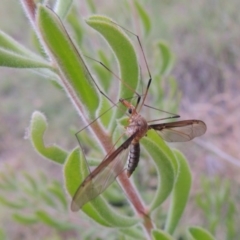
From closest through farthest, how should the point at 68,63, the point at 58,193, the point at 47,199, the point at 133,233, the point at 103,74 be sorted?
the point at 68,63, the point at 133,233, the point at 103,74, the point at 58,193, the point at 47,199

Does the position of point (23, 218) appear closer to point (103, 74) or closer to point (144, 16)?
point (103, 74)

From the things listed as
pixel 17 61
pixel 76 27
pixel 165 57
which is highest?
pixel 165 57

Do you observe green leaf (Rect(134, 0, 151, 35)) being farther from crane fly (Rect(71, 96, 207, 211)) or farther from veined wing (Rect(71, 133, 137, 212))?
veined wing (Rect(71, 133, 137, 212))

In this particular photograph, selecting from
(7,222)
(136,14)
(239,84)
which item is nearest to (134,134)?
(136,14)

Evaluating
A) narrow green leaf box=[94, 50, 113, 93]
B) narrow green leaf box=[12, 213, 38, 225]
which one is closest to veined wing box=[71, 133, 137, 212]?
narrow green leaf box=[94, 50, 113, 93]

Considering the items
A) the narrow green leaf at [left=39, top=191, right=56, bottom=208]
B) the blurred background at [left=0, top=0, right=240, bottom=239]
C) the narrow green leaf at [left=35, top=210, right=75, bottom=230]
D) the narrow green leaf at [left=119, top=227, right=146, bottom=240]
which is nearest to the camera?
the narrow green leaf at [left=119, top=227, right=146, bottom=240]

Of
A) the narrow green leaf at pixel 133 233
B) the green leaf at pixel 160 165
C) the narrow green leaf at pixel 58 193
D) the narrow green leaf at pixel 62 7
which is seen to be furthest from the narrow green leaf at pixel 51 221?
the narrow green leaf at pixel 62 7

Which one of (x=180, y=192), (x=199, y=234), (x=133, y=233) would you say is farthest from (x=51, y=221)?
(x=199, y=234)
